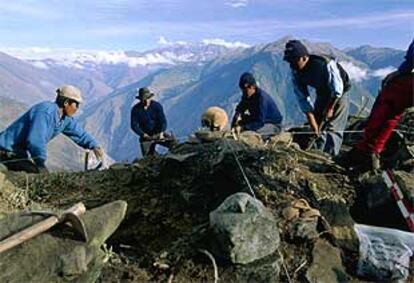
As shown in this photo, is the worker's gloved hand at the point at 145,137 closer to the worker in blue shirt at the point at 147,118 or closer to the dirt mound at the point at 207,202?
the worker in blue shirt at the point at 147,118

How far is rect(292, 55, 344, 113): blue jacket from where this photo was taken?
40.7ft

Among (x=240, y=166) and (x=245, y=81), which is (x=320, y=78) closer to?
(x=245, y=81)

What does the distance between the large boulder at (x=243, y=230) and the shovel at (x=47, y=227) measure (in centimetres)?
158

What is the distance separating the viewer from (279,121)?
16.3 meters

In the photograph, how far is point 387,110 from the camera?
28.7 ft

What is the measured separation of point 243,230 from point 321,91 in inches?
260

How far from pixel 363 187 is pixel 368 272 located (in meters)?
2.20

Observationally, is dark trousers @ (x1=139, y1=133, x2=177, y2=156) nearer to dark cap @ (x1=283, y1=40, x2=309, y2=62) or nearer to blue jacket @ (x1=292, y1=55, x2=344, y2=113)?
blue jacket @ (x1=292, y1=55, x2=344, y2=113)

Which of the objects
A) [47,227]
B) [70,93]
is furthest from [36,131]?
[47,227]

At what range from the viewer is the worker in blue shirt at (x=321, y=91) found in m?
12.4

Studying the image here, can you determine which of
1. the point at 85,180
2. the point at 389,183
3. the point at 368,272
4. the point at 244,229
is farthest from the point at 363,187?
the point at 85,180

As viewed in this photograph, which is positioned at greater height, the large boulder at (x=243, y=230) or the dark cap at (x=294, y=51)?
the dark cap at (x=294, y=51)

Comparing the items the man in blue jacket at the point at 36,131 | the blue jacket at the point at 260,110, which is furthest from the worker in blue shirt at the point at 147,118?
the man in blue jacket at the point at 36,131

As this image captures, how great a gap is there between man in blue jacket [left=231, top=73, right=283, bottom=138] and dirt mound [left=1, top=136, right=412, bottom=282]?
407 cm
